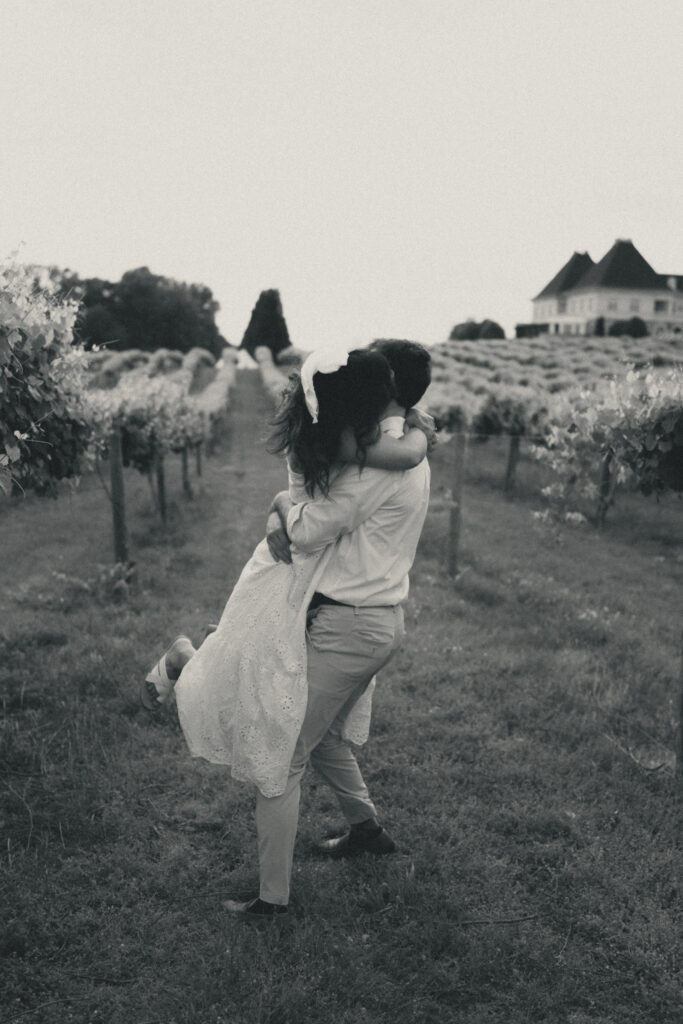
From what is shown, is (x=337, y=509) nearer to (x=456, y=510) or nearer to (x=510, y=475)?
(x=456, y=510)

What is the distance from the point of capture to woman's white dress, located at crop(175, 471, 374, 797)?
3.08m

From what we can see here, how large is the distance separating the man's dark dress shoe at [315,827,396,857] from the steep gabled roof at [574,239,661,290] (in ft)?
216

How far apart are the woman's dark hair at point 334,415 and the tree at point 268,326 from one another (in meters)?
57.4

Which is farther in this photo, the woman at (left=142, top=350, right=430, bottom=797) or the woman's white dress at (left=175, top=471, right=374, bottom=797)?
the woman's white dress at (left=175, top=471, right=374, bottom=797)

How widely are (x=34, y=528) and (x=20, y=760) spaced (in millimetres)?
8152

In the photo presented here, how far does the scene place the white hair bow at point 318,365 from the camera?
2777 mm

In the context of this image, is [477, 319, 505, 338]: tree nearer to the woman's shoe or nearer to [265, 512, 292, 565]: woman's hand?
the woman's shoe

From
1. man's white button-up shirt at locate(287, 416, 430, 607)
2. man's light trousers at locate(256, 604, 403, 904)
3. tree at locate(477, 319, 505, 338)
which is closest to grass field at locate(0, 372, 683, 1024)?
man's light trousers at locate(256, 604, 403, 904)

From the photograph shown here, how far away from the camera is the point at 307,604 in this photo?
3.12 meters

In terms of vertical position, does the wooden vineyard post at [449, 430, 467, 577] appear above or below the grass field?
above

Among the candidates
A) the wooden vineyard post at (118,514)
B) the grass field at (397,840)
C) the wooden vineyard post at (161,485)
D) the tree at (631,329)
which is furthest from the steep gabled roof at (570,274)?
the grass field at (397,840)

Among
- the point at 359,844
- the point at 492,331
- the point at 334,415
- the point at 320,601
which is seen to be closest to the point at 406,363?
the point at 334,415

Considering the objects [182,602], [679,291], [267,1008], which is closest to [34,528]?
[182,602]

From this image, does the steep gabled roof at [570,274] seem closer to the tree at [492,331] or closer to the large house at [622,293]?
the large house at [622,293]
